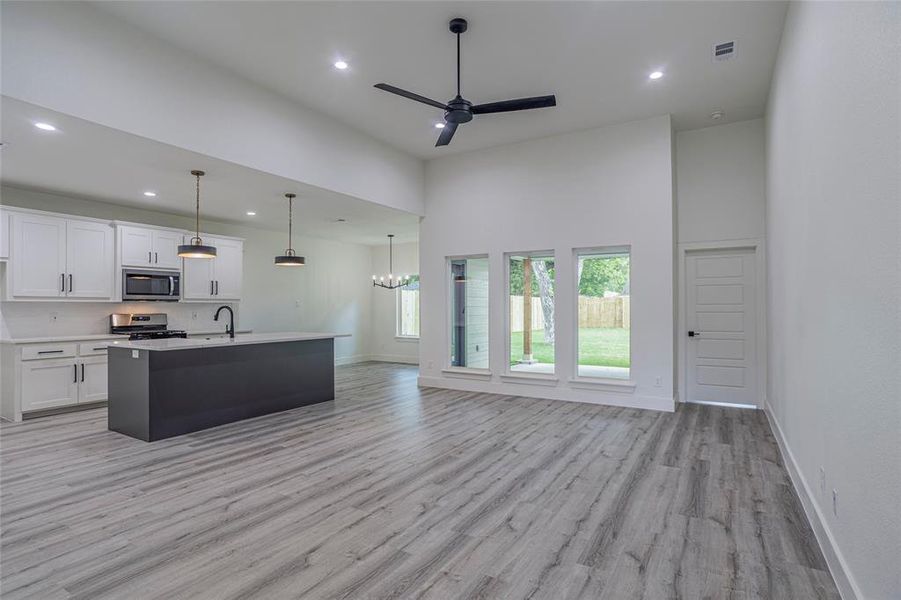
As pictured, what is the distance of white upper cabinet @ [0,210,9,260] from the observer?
5293mm

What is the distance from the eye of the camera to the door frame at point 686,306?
5719 millimetres

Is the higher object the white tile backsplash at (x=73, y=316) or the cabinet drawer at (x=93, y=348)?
the white tile backsplash at (x=73, y=316)

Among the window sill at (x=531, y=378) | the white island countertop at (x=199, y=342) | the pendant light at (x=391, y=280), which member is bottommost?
the window sill at (x=531, y=378)

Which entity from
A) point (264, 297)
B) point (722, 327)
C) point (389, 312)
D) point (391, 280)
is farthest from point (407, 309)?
point (722, 327)

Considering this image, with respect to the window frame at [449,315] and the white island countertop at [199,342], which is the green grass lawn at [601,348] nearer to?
the window frame at [449,315]

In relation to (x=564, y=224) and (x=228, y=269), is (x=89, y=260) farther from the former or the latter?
(x=564, y=224)

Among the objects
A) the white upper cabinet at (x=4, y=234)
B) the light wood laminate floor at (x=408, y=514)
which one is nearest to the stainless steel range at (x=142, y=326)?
the white upper cabinet at (x=4, y=234)

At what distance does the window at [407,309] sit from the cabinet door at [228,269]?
151 inches

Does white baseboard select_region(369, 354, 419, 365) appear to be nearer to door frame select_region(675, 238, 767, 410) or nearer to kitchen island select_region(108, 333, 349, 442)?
kitchen island select_region(108, 333, 349, 442)

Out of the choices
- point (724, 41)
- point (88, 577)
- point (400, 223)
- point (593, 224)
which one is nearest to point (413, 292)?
point (400, 223)

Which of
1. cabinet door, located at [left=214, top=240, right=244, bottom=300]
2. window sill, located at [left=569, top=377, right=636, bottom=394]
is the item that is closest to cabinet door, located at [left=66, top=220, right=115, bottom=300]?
cabinet door, located at [left=214, top=240, right=244, bottom=300]

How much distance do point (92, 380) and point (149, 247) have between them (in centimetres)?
197

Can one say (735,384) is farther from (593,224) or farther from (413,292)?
(413,292)

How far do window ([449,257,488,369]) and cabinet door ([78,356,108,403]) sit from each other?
480 centimetres
